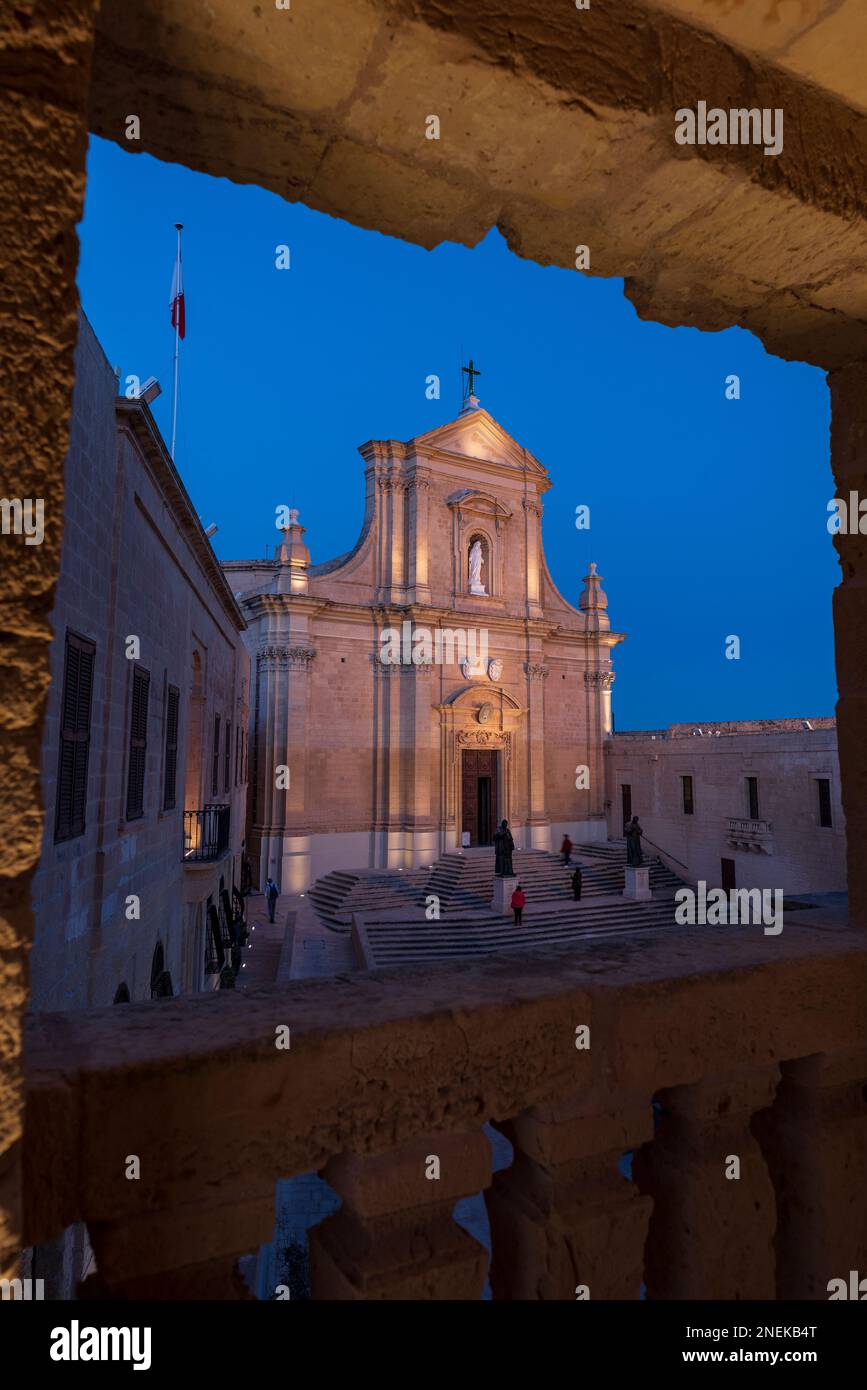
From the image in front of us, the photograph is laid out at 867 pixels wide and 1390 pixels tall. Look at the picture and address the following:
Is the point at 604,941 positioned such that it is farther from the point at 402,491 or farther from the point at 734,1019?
the point at 402,491

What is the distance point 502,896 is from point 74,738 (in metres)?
15.1

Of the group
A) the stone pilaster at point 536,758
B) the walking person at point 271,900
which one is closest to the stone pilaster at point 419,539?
the stone pilaster at point 536,758

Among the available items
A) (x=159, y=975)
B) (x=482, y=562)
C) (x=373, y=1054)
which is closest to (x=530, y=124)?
(x=373, y=1054)

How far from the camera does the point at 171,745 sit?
10391mm

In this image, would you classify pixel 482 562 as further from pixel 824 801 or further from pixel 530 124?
pixel 530 124

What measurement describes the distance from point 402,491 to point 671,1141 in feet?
80.7

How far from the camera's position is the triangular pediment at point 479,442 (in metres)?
25.5

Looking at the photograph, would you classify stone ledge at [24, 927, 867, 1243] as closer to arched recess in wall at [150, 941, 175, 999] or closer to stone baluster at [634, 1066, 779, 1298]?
stone baluster at [634, 1066, 779, 1298]

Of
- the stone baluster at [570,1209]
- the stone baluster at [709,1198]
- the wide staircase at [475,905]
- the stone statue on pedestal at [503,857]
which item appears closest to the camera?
the stone baluster at [570,1209]

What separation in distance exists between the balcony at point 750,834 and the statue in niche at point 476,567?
11.7m

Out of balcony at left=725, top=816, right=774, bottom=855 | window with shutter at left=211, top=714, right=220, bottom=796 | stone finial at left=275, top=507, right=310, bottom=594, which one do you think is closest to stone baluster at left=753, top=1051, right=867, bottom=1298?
window with shutter at left=211, top=714, right=220, bottom=796

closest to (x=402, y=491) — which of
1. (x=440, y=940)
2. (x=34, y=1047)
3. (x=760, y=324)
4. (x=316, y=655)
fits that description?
(x=316, y=655)

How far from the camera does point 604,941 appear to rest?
8.12ft

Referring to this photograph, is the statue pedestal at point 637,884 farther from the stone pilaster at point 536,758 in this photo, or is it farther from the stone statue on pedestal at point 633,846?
the stone pilaster at point 536,758
